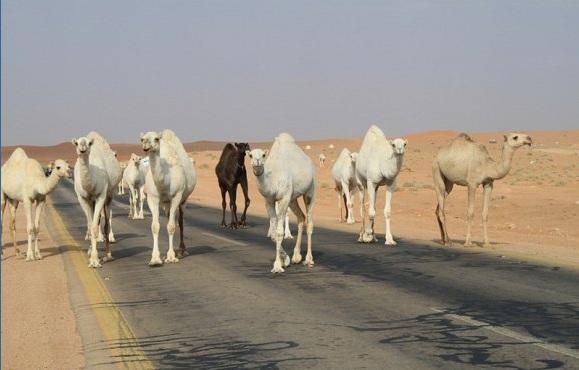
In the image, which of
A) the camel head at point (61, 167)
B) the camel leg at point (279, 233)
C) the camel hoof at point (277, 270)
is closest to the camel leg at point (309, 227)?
the camel leg at point (279, 233)

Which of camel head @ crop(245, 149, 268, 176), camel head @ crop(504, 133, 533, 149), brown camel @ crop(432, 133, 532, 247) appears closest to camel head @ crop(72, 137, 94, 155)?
camel head @ crop(245, 149, 268, 176)

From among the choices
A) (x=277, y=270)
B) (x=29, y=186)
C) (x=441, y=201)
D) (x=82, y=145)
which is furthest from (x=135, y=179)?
(x=277, y=270)

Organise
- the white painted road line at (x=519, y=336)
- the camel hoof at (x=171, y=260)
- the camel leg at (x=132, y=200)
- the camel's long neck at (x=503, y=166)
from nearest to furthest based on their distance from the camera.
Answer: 1. the white painted road line at (x=519, y=336)
2. the camel hoof at (x=171, y=260)
3. the camel's long neck at (x=503, y=166)
4. the camel leg at (x=132, y=200)

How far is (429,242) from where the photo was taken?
19.3m

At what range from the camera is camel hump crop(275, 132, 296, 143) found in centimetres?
1528

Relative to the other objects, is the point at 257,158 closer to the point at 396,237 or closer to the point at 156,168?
the point at 156,168

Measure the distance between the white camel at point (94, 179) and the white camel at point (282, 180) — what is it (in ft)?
12.2

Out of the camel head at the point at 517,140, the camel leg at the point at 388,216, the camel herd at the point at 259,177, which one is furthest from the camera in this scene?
the camel leg at the point at 388,216

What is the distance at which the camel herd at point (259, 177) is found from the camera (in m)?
14.2

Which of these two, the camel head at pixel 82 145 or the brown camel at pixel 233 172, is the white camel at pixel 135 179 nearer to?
the brown camel at pixel 233 172

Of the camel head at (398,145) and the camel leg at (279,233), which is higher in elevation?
the camel head at (398,145)

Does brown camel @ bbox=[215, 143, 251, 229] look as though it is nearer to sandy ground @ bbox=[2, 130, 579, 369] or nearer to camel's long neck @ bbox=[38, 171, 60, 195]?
sandy ground @ bbox=[2, 130, 579, 369]

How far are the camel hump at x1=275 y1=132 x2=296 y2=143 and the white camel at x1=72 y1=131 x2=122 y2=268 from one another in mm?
3704

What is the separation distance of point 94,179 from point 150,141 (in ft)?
5.56
